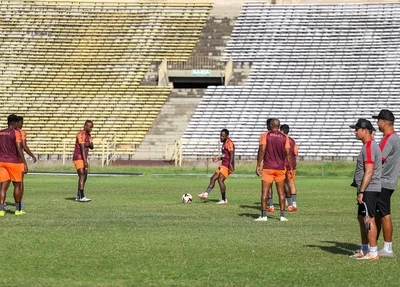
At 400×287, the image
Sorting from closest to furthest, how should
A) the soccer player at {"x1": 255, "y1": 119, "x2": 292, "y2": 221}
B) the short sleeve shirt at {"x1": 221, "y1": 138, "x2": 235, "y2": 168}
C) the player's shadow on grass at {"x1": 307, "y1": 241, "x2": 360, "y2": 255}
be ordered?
the player's shadow on grass at {"x1": 307, "y1": 241, "x2": 360, "y2": 255}
the soccer player at {"x1": 255, "y1": 119, "x2": 292, "y2": 221}
the short sleeve shirt at {"x1": 221, "y1": 138, "x2": 235, "y2": 168}

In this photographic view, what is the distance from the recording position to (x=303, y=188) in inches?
1232

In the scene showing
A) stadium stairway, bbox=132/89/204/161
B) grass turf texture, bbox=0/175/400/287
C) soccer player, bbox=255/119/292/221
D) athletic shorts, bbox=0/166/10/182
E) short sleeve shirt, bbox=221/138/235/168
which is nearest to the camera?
grass turf texture, bbox=0/175/400/287

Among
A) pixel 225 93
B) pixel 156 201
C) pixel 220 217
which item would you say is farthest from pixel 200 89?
pixel 220 217

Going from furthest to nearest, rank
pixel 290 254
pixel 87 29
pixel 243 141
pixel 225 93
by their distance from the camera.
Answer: pixel 87 29, pixel 225 93, pixel 243 141, pixel 290 254

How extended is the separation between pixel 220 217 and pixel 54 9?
143ft

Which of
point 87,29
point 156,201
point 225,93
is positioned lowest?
point 156,201

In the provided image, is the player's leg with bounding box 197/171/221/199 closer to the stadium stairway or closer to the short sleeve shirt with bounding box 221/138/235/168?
the short sleeve shirt with bounding box 221/138/235/168

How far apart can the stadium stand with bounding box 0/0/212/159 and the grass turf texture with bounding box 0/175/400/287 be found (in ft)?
88.5

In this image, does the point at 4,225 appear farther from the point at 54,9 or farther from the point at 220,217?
the point at 54,9

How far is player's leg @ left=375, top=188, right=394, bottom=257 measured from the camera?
12.1 m

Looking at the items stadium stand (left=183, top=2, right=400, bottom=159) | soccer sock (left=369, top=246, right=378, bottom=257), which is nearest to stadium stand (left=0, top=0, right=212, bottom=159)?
stadium stand (left=183, top=2, right=400, bottom=159)

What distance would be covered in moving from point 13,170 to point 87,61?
3784 cm

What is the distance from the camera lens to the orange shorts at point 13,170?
1828cm

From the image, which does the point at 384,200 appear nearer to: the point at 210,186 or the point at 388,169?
the point at 388,169
